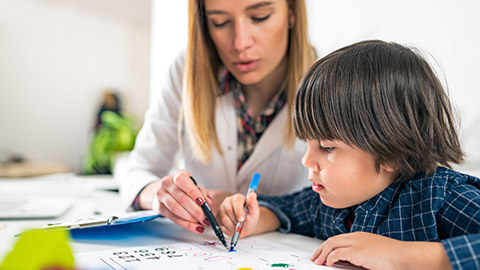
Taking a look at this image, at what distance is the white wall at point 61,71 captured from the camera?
4277 millimetres

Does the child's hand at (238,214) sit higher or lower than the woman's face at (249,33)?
lower

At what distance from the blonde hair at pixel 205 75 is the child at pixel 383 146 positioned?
0.33 metres

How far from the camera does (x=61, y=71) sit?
4.46 meters

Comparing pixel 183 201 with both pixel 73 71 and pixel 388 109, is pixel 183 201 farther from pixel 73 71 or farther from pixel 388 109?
pixel 73 71

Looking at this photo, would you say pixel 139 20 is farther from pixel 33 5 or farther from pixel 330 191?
pixel 330 191

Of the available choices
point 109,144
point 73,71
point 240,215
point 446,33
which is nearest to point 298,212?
point 240,215

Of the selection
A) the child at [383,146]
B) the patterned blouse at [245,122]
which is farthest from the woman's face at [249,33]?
the child at [383,146]

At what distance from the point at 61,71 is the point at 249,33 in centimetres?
392

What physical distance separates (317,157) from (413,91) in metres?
0.18

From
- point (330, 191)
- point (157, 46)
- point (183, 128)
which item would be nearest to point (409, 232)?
point (330, 191)

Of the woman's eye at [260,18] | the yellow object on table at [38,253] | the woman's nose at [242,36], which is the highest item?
the woman's eye at [260,18]

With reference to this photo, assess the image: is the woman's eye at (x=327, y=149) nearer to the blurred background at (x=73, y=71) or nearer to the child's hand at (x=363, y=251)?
the child's hand at (x=363, y=251)

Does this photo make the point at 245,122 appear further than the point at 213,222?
Yes

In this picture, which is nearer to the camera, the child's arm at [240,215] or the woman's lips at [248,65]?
the child's arm at [240,215]
